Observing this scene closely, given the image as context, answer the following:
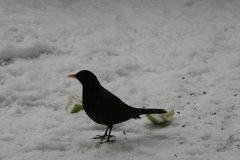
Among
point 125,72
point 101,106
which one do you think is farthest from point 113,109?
point 125,72

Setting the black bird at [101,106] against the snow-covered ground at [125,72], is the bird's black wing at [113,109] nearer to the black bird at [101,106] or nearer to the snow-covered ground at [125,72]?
the black bird at [101,106]

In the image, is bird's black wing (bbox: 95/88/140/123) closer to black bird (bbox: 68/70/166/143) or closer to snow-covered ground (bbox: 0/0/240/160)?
black bird (bbox: 68/70/166/143)

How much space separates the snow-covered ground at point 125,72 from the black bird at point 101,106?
0.72 ft

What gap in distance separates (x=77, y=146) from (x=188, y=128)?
94cm

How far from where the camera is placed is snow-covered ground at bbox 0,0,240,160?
3.77 metres

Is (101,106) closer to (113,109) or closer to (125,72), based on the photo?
(113,109)

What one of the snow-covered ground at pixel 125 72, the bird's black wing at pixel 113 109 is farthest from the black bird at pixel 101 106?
the snow-covered ground at pixel 125 72

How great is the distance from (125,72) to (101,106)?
1497 mm

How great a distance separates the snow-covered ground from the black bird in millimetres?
221

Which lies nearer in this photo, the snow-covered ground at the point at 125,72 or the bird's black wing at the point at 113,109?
the bird's black wing at the point at 113,109

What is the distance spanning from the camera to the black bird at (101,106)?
3.64m

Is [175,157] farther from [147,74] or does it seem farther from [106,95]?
[147,74]

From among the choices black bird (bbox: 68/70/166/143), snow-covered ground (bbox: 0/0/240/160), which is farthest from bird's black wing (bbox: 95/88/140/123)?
snow-covered ground (bbox: 0/0/240/160)

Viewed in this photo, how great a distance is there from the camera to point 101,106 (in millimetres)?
3639
